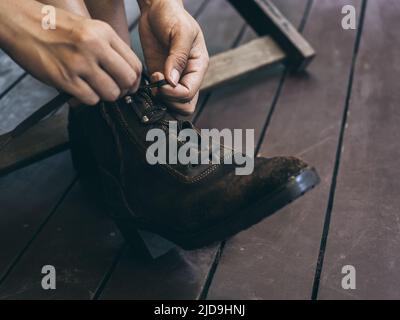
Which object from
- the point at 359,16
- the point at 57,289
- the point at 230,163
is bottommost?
the point at 359,16

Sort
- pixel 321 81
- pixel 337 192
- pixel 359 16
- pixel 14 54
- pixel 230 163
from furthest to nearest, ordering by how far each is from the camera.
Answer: pixel 359 16
pixel 321 81
pixel 337 192
pixel 230 163
pixel 14 54

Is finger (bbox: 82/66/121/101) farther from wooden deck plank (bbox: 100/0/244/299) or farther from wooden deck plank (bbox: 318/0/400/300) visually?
wooden deck plank (bbox: 318/0/400/300)

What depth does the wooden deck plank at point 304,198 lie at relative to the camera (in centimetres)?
81

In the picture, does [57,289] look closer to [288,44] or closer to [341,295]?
[341,295]

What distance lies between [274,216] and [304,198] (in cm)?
7

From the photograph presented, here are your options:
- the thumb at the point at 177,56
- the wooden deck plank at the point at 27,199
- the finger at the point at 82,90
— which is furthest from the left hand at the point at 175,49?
the wooden deck plank at the point at 27,199

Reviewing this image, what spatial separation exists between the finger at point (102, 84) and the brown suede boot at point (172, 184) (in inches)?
3.9

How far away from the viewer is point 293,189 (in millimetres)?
739

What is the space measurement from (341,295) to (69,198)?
0.54 m

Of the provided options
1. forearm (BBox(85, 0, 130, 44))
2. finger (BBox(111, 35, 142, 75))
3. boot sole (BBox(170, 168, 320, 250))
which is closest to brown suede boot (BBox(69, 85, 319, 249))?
boot sole (BBox(170, 168, 320, 250))

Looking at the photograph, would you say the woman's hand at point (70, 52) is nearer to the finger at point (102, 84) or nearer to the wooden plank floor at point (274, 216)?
the finger at point (102, 84)

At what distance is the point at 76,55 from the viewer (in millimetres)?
640

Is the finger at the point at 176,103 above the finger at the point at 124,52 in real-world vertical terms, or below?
below
